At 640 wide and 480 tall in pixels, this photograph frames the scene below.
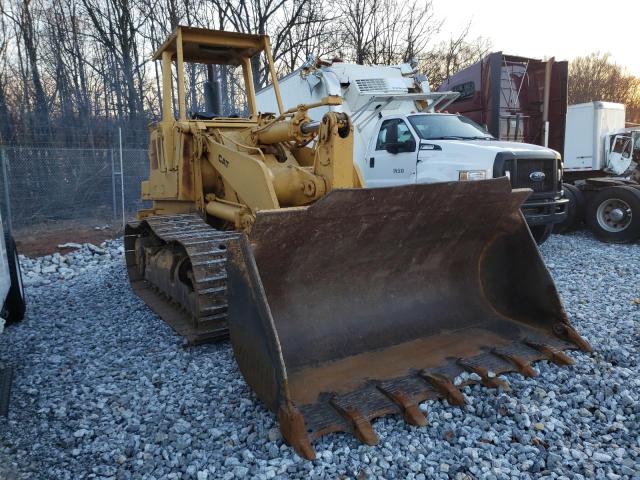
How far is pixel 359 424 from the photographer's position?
2.82 metres

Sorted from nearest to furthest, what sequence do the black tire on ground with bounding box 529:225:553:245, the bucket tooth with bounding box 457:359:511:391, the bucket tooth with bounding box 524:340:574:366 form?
the bucket tooth with bounding box 457:359:511:391, the bucket tooth with bounding box 524:340:574:366, the black tire on ground with bounding box 529:225:553:245

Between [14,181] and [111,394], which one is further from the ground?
[14,181]

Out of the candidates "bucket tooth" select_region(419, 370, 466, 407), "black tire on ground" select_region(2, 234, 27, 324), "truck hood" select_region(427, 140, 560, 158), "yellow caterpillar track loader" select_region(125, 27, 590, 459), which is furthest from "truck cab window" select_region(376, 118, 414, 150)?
"black tire on ground" select_region(2, 234, 27, 324)

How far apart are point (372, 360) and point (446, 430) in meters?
0.77

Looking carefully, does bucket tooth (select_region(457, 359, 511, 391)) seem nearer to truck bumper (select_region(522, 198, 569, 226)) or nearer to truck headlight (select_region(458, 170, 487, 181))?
truck headlight (select_region(458, 170, 487, 181))

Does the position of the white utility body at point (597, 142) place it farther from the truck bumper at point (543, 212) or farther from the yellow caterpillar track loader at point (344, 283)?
the yellow caterpillar track loader at point (344, 283)

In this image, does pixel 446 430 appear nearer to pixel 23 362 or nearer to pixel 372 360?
pixel 372 360

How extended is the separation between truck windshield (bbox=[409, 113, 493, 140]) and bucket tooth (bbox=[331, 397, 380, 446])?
5.83m

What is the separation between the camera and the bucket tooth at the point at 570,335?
381 centimetres

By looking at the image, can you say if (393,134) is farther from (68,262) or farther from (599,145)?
(599,145)

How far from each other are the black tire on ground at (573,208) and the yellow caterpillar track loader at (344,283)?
648 cm

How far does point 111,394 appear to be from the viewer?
11.5 ft

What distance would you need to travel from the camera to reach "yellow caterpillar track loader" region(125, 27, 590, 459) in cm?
308

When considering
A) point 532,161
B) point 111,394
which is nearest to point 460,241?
point 111,394
